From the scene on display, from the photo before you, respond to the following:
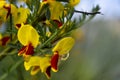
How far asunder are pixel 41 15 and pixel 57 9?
0.04 meters

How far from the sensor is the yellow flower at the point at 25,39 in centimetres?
97

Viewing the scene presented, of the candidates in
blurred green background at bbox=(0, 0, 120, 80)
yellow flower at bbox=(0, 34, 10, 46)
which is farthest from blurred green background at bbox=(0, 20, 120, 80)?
yellow flower at bbox=(0, 34, 10, 46)

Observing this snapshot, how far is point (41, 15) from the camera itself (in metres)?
0.98

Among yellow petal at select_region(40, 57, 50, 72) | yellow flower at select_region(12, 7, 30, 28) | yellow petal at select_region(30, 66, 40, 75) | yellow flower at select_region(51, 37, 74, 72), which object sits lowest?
yellow petal at select_region(30, 66, 40, 75)

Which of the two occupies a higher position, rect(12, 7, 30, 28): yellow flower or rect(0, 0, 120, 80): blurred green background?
rect(12, 7, 30, 28): yellow flower

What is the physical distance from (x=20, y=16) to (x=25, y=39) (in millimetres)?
60

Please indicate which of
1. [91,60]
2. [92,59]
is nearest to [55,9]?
[91,60]

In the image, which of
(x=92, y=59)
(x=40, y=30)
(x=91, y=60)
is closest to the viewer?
(x=40, y=30)

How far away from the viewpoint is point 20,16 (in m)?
1.00

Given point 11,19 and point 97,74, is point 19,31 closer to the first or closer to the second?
point 11,19

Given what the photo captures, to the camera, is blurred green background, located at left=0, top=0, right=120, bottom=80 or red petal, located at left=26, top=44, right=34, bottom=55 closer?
red petal, located at left=26, top=44, right=34, bottom=55

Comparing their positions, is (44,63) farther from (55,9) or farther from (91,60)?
(91,60)

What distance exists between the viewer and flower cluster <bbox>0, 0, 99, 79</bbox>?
957 millimetres

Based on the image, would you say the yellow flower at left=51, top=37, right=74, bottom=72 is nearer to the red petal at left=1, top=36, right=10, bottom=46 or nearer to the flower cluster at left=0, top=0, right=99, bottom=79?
the flower cluster at left=0, top=0, right=99, bottom=79
